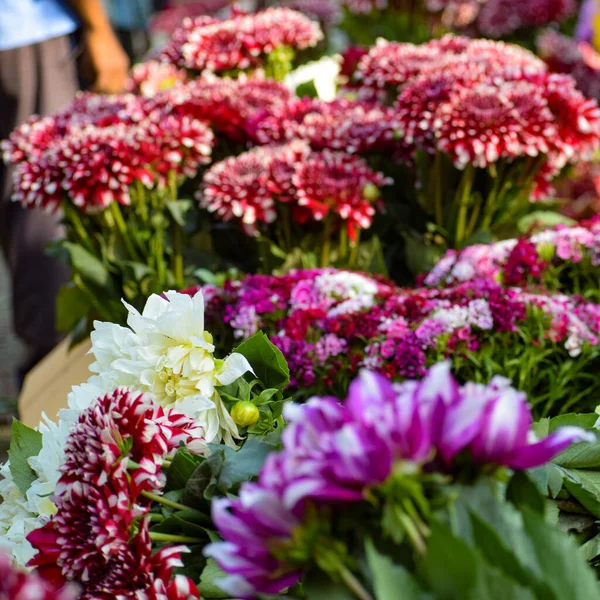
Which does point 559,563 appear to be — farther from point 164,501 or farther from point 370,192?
point 370,192

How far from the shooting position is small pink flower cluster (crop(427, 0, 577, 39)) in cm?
304

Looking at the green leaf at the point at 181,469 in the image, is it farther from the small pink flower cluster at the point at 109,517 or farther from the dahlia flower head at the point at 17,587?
the dahlia flower head at the point at 17,587

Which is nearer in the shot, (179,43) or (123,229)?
(123,229)

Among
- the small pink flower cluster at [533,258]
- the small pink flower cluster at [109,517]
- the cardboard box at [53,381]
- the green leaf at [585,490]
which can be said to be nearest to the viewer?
the small pink flower cluster at [109,517]

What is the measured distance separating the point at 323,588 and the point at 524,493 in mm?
128

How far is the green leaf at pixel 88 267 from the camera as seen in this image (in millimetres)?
1622

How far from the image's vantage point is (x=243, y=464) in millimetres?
700

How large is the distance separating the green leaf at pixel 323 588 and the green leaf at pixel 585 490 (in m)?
0.32

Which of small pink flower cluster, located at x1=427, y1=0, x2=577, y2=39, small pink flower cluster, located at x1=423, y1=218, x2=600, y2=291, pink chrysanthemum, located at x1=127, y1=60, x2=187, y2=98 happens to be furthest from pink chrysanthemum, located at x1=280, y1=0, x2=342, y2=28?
small pink flower cluster, located at x1=423, y1=218, x2=600, y2=291

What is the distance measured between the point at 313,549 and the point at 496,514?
0.10 m

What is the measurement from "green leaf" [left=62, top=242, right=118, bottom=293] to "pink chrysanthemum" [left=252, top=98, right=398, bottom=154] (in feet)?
1.25

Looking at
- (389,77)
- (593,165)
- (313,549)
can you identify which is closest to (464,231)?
(389,77)

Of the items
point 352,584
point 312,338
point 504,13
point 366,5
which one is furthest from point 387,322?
point 504,13

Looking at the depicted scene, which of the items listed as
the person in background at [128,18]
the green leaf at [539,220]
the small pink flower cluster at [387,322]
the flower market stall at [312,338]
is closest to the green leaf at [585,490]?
the flower market stall at [312,338]
